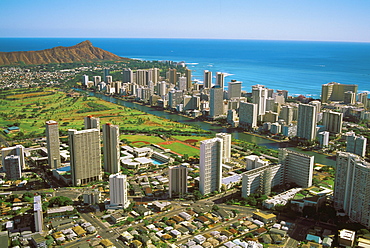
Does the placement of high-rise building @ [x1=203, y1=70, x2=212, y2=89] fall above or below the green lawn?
above

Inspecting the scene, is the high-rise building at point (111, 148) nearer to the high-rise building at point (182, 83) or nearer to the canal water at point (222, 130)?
the canal water at point (222, 130)

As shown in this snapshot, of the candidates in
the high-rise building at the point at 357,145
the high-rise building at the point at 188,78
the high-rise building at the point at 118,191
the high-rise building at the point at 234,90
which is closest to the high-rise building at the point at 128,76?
the high-rise building at the point at 188,78

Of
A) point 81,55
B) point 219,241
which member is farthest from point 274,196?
point 81,55

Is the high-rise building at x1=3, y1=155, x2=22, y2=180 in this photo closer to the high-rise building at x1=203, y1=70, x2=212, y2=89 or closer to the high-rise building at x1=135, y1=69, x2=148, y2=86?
the high-rise building at x1=203, y1=70, x2=212, y2=89

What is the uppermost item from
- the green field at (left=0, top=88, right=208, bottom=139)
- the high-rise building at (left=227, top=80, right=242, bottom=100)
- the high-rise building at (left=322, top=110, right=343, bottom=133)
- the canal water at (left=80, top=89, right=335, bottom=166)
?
the high-rise building at (left=227, top=80, right=242, bottom=100)

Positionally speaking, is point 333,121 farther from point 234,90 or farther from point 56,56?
point 56,56

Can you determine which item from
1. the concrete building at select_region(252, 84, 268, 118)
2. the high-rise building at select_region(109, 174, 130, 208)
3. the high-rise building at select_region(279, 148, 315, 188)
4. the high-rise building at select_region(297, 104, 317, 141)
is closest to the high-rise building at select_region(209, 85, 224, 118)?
the concrete building at select_region(252, 84, 268, 118)

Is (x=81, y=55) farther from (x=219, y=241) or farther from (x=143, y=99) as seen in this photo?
(x=219, y=241)
